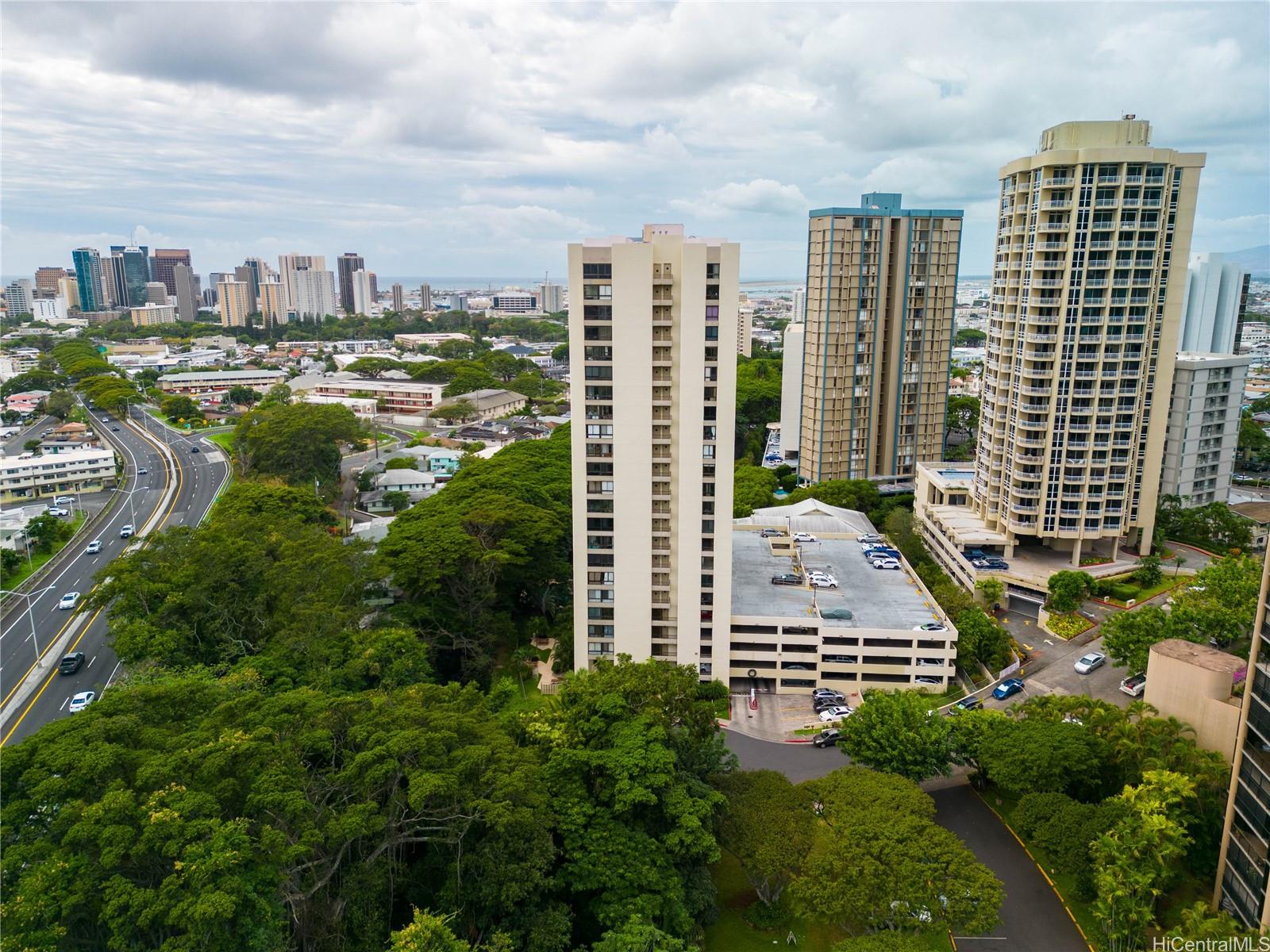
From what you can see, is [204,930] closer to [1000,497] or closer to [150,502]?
[1000,497]

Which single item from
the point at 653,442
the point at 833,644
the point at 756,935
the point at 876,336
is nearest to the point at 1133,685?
the point at 833,644

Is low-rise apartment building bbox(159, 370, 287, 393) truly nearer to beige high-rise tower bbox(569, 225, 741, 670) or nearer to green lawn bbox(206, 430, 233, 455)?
green lawn bbox(206, 430, 233, 455)

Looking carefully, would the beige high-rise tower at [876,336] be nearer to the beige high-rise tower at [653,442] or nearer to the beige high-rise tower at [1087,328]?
the beige high-rise tower at [1087,328]

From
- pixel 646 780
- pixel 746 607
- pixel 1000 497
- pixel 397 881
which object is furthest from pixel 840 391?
pixel 397 881

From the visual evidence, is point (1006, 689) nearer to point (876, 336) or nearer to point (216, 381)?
point (876, 336)

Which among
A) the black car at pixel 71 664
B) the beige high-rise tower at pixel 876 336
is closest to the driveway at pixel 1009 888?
the black car at pixel 71 664

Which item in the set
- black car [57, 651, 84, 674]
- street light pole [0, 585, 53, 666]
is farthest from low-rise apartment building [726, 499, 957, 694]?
street light pole [0, 585, 53, 666]
